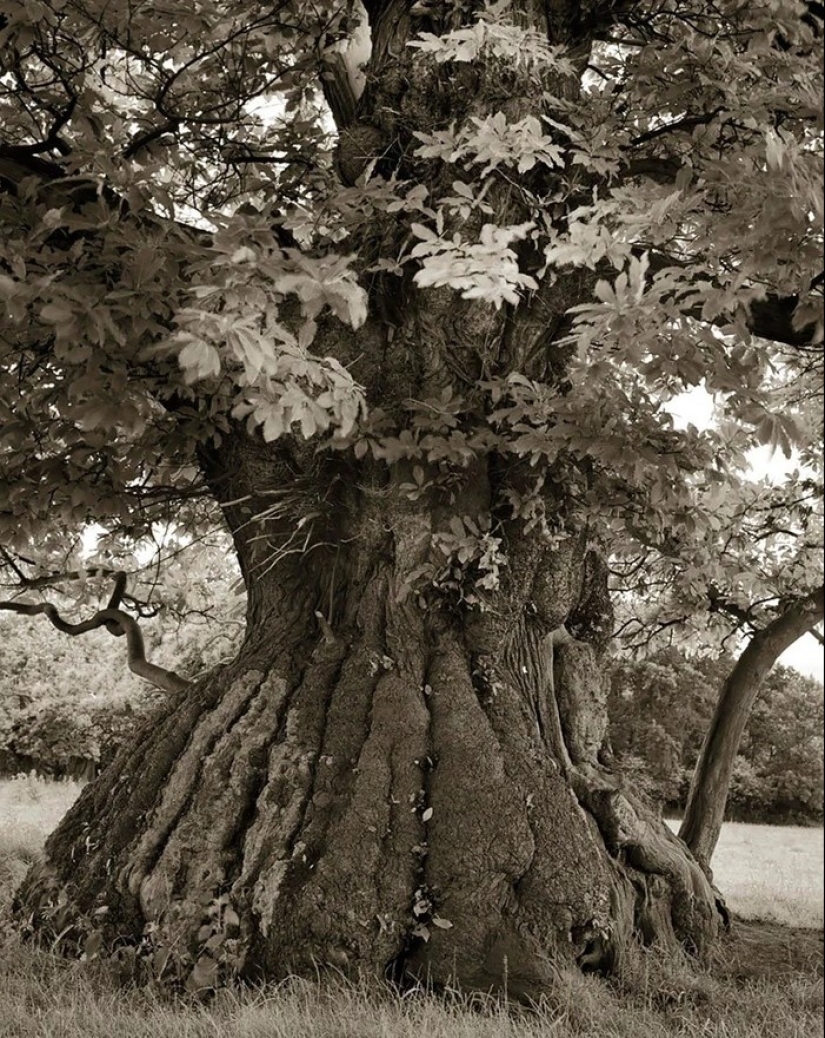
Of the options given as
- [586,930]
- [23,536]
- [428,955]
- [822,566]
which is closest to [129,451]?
[23,536]

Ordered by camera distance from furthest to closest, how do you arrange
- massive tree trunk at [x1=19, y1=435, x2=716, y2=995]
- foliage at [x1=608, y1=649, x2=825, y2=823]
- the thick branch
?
foliage at [x1=608, y1=649, x2=825, y2=823] → the thick branch → massive tree trunk at [x1=19, y1=435, x2=716, y2=995]

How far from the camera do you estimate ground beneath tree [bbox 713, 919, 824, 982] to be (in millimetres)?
5027

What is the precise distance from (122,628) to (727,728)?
14.6 feet

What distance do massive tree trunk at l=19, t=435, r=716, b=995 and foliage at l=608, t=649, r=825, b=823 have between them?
26.0 feet

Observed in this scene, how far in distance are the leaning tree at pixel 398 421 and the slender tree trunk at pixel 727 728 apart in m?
1.50

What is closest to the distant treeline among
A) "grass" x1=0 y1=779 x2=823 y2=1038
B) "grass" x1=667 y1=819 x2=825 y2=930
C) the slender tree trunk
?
the slender tree trunk

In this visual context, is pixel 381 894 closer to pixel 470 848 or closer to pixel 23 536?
pixel 470 848

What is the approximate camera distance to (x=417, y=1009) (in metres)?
3.84

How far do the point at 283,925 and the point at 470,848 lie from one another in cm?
90

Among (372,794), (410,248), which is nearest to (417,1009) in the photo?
(372,794)

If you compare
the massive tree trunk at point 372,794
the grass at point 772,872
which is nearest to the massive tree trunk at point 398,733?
the massive tree trunk at point 372,794

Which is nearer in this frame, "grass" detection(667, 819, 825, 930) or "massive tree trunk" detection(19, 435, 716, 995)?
"massive tree trunk" detection(19, 435, 716, 995)

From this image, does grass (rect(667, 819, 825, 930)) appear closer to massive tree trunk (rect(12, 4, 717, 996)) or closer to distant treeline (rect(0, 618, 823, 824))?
distant treeline (rect(0, 618, 823, 824))

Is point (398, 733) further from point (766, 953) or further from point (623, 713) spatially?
point (623, 713)
